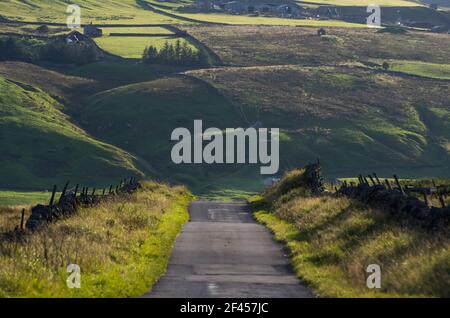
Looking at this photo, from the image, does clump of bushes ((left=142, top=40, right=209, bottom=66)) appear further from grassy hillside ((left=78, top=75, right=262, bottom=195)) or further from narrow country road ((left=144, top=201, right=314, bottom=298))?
narrow country road ((left=144, top=201, right=314, bottom=298))

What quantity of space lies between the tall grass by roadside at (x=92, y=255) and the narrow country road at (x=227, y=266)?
624mm

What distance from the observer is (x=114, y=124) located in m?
159

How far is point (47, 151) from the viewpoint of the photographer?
140 meters

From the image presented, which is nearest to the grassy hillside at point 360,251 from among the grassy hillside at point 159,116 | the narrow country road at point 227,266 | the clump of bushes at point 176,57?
the narrow country road at point 227,266

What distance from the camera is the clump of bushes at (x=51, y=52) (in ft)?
642

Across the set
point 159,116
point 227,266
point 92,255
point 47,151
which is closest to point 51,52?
point 159,116

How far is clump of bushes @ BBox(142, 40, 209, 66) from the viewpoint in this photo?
641 ft

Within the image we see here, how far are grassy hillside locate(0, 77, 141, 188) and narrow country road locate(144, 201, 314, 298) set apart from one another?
88.8m

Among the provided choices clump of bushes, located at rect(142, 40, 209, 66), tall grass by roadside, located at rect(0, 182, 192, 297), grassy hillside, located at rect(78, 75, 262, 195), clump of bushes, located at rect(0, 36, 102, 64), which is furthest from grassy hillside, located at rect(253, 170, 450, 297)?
clump of bushes, located at rect(0, 36, 102, 64)

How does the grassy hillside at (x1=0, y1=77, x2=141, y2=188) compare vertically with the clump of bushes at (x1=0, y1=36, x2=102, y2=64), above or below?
below

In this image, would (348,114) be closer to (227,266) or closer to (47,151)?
(47,151)
